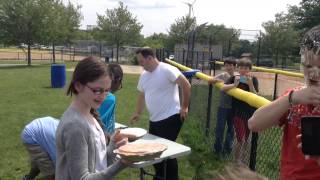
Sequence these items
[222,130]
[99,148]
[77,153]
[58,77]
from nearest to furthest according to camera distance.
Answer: [77,153], [99,148], [222,130], [58,77]

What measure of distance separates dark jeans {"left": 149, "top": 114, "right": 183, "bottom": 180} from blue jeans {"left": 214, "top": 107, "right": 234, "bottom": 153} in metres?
0.87

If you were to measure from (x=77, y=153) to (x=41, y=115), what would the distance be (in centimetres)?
846

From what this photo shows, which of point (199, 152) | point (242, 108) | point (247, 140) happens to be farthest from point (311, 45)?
point (199, 152)

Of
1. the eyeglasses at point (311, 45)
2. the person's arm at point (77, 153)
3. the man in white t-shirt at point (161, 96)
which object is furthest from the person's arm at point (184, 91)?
the eyeglasses at point (311, 45)

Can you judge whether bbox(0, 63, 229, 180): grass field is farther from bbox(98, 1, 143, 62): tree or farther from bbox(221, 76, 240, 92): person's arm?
bbox(98, 1, 143, 62): tree

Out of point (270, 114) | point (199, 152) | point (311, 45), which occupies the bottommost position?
point (199, 152)

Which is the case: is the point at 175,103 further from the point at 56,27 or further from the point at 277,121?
the point at 56,27

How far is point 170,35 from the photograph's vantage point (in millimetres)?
51688

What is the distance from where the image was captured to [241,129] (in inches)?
205

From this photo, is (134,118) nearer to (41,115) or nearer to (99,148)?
(99,148)

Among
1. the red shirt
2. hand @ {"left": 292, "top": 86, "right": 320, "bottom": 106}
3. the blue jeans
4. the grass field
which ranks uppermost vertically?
hand @ {"left": 292, "top": 86, "right": 320, "bottom": 106}

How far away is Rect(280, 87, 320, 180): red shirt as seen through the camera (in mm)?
1914

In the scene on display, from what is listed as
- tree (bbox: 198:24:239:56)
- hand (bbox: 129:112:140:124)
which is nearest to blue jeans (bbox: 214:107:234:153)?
hand (bbox: 129:112:140:124)

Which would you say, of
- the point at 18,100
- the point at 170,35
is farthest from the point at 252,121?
the point at 170,35
